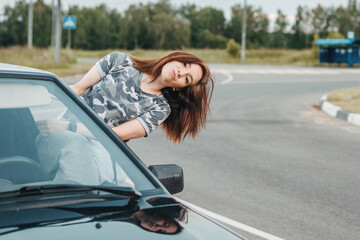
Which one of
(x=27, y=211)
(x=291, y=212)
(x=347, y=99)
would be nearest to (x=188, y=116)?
(x=27, y=211)

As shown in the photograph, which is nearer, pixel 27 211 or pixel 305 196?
pixel 27 211

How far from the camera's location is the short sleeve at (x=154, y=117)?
3.10m

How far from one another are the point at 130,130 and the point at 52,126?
599mm

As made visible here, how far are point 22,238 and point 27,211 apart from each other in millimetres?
179

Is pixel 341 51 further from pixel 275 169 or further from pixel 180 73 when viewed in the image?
pixel 180 73

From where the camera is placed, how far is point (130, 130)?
303 centimetres

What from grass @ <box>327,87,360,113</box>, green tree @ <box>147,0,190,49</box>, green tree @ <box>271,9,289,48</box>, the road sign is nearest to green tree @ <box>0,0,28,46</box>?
green tree @ <box>147,0,190,49</box>

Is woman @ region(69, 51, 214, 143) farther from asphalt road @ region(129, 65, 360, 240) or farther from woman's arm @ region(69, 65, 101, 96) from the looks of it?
asphalt road @ region(129, 65, 360, 240)

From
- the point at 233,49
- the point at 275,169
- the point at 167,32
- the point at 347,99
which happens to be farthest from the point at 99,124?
the point at 167,32

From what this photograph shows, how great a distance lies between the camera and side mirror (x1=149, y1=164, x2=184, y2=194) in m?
2.43

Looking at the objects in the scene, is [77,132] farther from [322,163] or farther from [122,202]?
[322,163]

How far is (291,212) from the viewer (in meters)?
5.17

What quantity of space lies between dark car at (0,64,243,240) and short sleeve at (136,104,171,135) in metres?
0.64

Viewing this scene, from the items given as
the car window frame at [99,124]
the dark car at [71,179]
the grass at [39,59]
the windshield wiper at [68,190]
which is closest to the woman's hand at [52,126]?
the dark car at [71,179]
